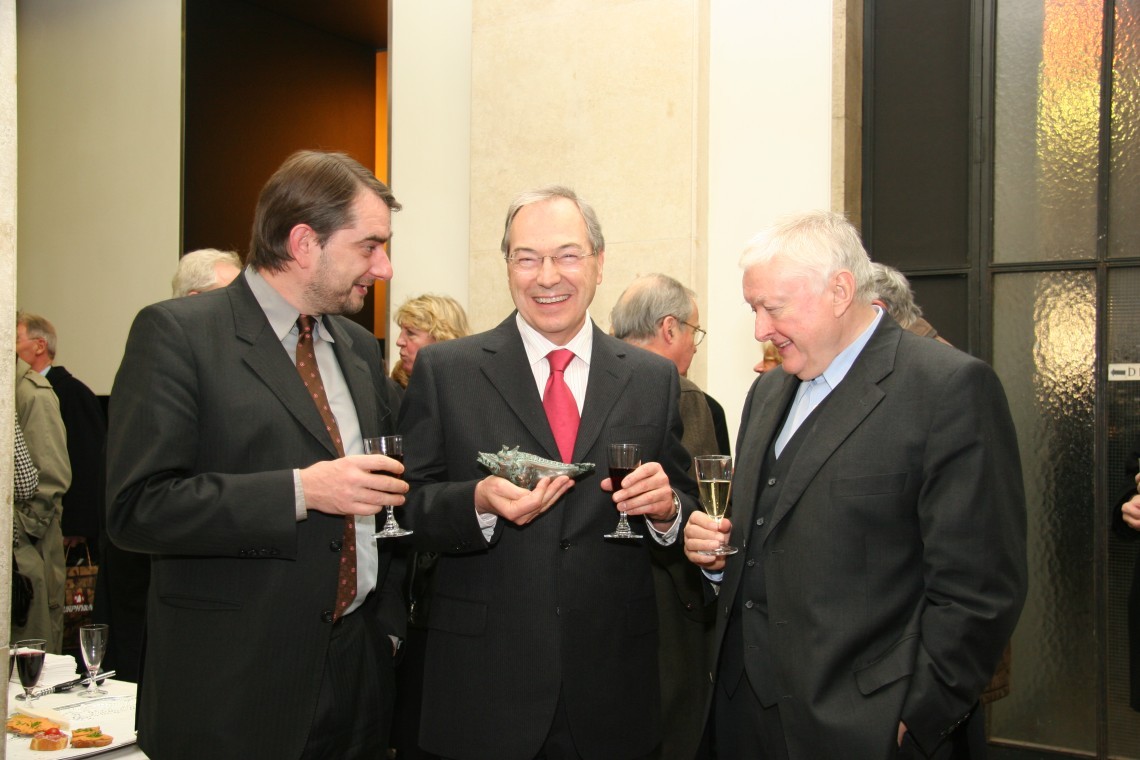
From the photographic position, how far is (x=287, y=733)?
2092mm

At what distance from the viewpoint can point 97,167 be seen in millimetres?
7719

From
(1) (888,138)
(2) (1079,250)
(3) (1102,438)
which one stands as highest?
(1) (888,138)

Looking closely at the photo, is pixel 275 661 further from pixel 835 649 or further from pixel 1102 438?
pixel 1102 438

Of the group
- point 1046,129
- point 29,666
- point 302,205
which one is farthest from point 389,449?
point 1046,129

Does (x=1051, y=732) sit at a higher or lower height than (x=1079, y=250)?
lower

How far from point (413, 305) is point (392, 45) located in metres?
2.17

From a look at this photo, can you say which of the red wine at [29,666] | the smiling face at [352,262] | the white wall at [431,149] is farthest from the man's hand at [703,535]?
the white wall at [431,149]

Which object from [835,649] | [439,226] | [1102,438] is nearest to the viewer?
[835,649]

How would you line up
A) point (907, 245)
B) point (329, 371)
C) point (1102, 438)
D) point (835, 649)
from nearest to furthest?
1. point (835, 649)
2. point (329, 371)
3. point (1102, 438)
4. point (907, 245)

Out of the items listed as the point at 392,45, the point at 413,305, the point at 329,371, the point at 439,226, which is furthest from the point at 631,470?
the point at 392,45

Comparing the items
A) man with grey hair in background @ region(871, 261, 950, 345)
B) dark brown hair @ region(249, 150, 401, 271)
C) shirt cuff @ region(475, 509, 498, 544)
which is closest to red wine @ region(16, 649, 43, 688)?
dark brown hair @ region(249, 150, 401, 271)

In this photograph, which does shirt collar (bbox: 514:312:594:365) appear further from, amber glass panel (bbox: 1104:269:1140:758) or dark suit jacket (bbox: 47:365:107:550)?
dark suit jacket (bbox: 47:365:107:550)

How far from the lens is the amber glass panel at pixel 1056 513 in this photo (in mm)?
4613

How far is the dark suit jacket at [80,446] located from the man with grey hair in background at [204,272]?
2631mm
